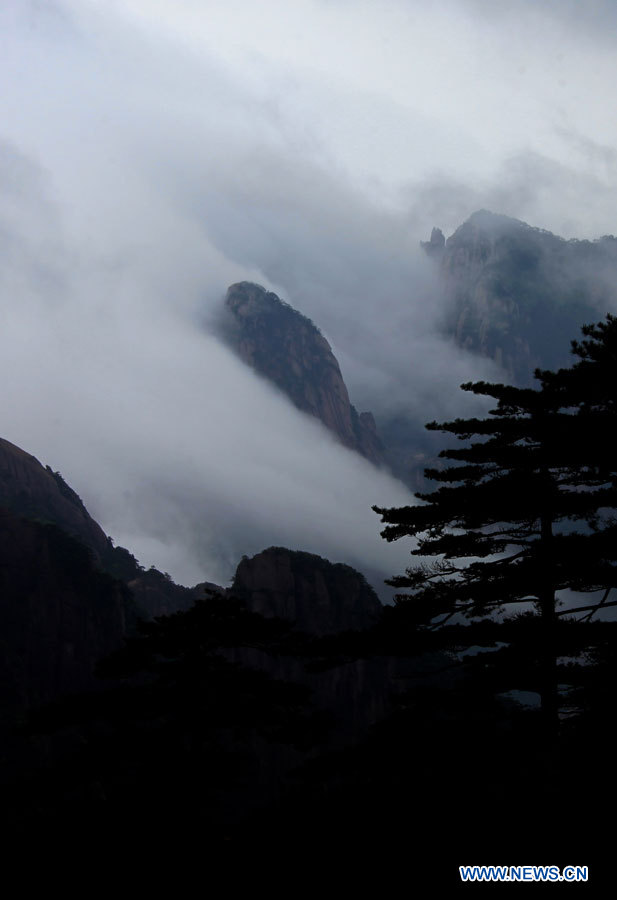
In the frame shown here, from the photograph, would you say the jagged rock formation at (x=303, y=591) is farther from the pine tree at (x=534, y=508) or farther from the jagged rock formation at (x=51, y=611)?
the pine tree at (x=534, y=508)

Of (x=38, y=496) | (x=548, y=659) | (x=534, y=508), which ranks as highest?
(x=38, y=496)

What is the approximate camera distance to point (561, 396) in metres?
19.3

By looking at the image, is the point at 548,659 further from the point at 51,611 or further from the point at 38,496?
the point at 38,496

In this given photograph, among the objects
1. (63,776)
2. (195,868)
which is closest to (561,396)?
(195,868)

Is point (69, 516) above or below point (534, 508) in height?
above

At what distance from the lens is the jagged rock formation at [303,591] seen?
84.6m

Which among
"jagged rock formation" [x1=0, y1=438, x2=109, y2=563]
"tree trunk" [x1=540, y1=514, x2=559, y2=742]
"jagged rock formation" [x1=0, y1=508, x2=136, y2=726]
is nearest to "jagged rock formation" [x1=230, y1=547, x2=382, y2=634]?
"jagged rock formation" [x1=0, y1=508, x2=136, y2=726]

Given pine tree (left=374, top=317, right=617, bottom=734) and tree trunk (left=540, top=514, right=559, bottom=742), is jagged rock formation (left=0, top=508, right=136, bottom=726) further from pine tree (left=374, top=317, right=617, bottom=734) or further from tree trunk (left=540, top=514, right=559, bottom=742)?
tree trunk (left=540, top=514, right=559, bottom=742)

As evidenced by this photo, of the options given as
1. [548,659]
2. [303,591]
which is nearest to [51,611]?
[303,591]

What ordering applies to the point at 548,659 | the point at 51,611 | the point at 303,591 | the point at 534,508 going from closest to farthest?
the point at 548,659 → the point at 534,508 → the point at 51,611 → the point at 303,591

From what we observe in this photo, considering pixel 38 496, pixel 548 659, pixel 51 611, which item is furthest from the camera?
pixel 38 496

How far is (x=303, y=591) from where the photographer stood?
287 feet

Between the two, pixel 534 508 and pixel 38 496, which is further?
pixel 38 496

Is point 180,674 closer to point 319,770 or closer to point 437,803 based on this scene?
point 319,770
